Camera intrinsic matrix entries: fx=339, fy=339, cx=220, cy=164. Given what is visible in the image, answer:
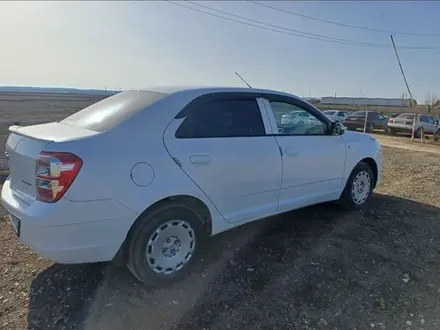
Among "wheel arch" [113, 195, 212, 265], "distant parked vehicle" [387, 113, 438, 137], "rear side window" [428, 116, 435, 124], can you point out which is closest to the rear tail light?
"wheel arch" [113, 195, 212, 265]

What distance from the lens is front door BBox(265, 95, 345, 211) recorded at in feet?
12.1

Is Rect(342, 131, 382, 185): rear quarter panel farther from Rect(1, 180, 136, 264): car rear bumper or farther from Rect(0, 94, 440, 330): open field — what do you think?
Rect(1, 180, 136, 264): car rear bumper

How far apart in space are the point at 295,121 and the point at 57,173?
104 inches

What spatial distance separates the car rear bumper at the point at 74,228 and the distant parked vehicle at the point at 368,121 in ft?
68.2

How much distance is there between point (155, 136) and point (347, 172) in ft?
9.55

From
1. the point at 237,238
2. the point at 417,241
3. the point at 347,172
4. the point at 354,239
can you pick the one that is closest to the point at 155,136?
the point at 237,238

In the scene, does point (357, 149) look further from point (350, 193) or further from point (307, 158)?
point (307, 158)

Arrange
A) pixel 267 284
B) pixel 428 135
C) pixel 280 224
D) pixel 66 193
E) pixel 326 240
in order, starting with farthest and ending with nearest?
pixel 428 135 → pixel 280 224 → pixel 326 240 → pixel 267 284 → pixel 66 193

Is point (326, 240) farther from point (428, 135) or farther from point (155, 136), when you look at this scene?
point (428, 135)

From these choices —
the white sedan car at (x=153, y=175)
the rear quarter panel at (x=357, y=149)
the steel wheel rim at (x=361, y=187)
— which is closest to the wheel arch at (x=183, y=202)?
the white sedan car at (x=153, y=175)

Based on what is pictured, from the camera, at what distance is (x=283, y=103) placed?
385cm

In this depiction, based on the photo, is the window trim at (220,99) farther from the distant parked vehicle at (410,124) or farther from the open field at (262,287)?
the distant parked vehicle at (410,124)

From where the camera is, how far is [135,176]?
257 cm

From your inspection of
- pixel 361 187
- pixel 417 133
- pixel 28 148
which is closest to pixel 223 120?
pixel 28 148
